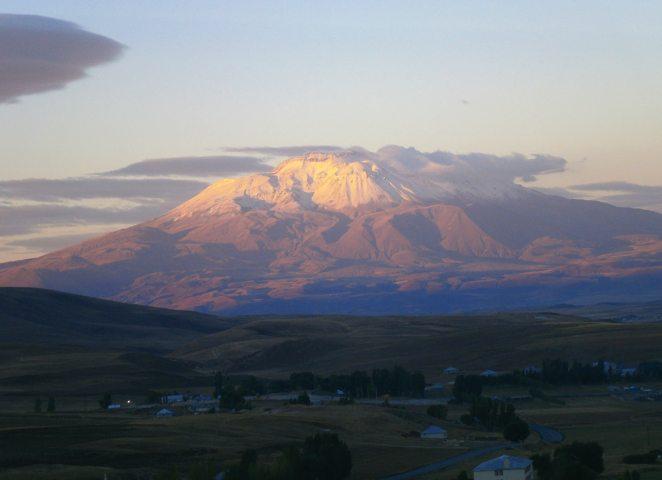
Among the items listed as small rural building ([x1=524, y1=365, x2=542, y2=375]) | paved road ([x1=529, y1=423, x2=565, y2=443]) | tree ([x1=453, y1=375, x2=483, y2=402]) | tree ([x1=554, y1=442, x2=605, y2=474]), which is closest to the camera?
tree ([x1=554, y1=442, x2=605, y2=474])

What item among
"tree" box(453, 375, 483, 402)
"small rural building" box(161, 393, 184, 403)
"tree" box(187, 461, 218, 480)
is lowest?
"small rural building" box(161, 393, 184, 403)

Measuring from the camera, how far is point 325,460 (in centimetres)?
5753

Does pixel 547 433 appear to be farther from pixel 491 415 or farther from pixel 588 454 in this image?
pixel 588 454

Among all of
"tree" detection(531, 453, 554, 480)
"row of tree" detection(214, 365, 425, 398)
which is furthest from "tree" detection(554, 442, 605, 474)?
"row of tree" detection(214, 365, 425, 398)

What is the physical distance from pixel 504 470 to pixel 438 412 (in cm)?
3645

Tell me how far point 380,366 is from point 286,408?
161 feet

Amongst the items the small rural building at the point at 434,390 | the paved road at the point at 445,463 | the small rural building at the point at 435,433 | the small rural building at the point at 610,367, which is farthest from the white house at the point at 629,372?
the paved road at the point at 445,463

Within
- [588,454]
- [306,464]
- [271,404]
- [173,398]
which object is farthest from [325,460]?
[173,398]

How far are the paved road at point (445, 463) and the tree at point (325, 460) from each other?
235 cm

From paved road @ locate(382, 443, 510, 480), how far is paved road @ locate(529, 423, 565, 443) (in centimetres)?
277

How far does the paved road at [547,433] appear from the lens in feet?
246

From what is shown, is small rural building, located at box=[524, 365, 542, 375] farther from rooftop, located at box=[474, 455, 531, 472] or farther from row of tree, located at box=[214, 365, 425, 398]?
rooftop, located at box=[474, 455, 531, 472]

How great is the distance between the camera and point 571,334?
153500mm

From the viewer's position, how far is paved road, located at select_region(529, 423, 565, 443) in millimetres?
74838
